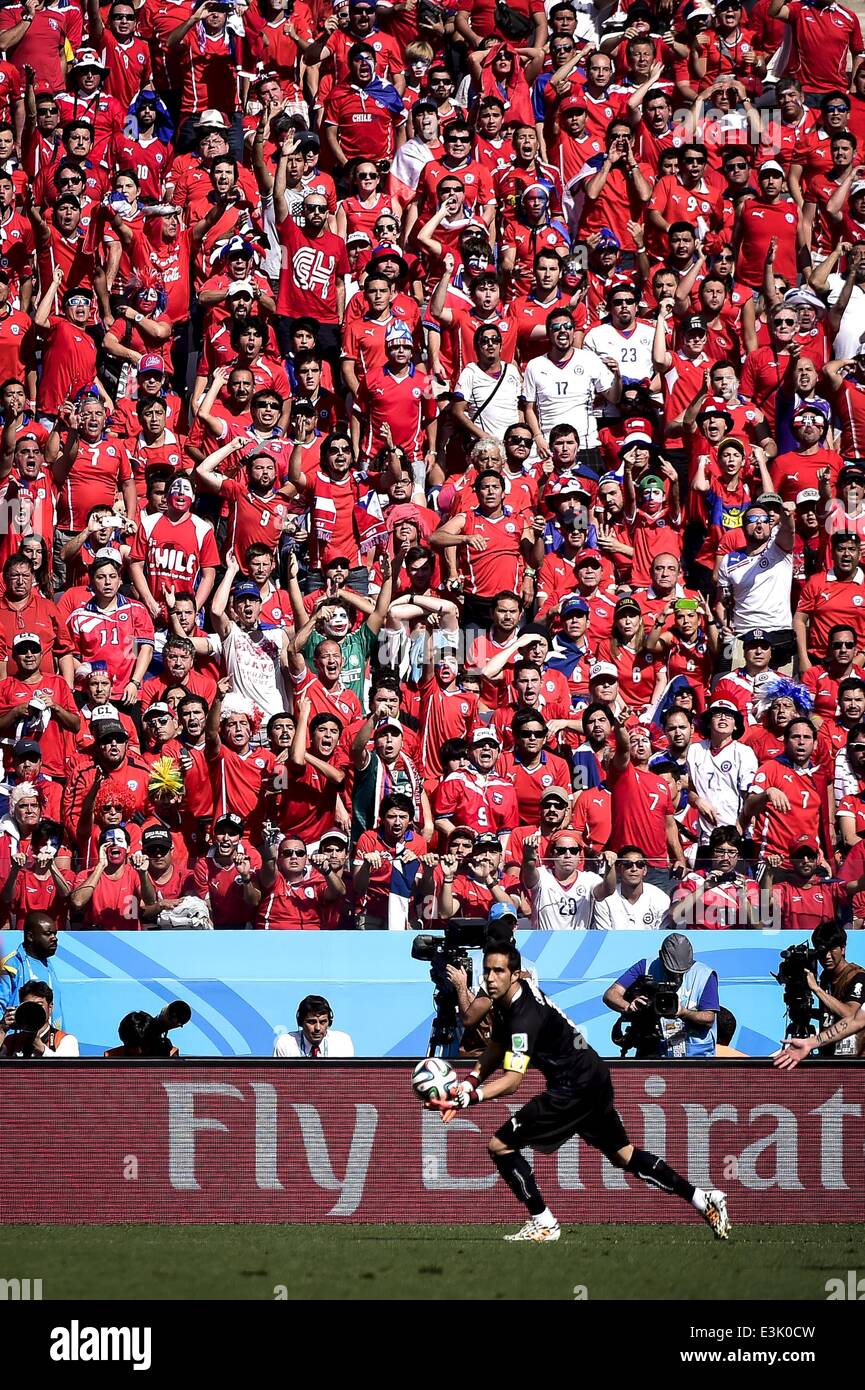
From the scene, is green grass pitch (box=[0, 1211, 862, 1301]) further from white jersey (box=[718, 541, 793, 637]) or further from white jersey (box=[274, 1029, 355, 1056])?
white jersey (box=[718, 541, 793, 637])

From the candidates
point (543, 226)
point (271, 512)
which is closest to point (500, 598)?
point (271, 512)

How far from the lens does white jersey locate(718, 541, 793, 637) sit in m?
14.9

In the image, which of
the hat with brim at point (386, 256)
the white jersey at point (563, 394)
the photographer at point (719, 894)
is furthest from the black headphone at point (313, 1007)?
the hat with brim at point (386, 256)

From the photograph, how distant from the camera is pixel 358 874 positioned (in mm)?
11953

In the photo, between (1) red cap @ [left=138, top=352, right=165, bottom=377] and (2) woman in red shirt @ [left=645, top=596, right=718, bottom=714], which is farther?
(1) red cap @ [left=138, top=352, right=165, bottom=377]

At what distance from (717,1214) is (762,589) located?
6359 mm

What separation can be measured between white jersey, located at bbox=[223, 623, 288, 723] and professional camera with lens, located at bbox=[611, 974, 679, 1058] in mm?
3803

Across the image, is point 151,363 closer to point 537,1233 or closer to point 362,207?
point 362,207

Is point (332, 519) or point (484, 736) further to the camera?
point (332, 519)

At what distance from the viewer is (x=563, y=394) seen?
15750 millimetres

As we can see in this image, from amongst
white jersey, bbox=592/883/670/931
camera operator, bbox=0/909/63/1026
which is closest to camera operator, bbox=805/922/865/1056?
white jersey, bbox=592/883/670/931

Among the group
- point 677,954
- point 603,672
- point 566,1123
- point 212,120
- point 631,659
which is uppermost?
point 212,120

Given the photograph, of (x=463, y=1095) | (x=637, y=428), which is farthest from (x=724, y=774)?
(x=463, y=1095)

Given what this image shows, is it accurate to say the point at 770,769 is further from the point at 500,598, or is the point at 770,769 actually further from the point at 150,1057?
the point at 150,1057
